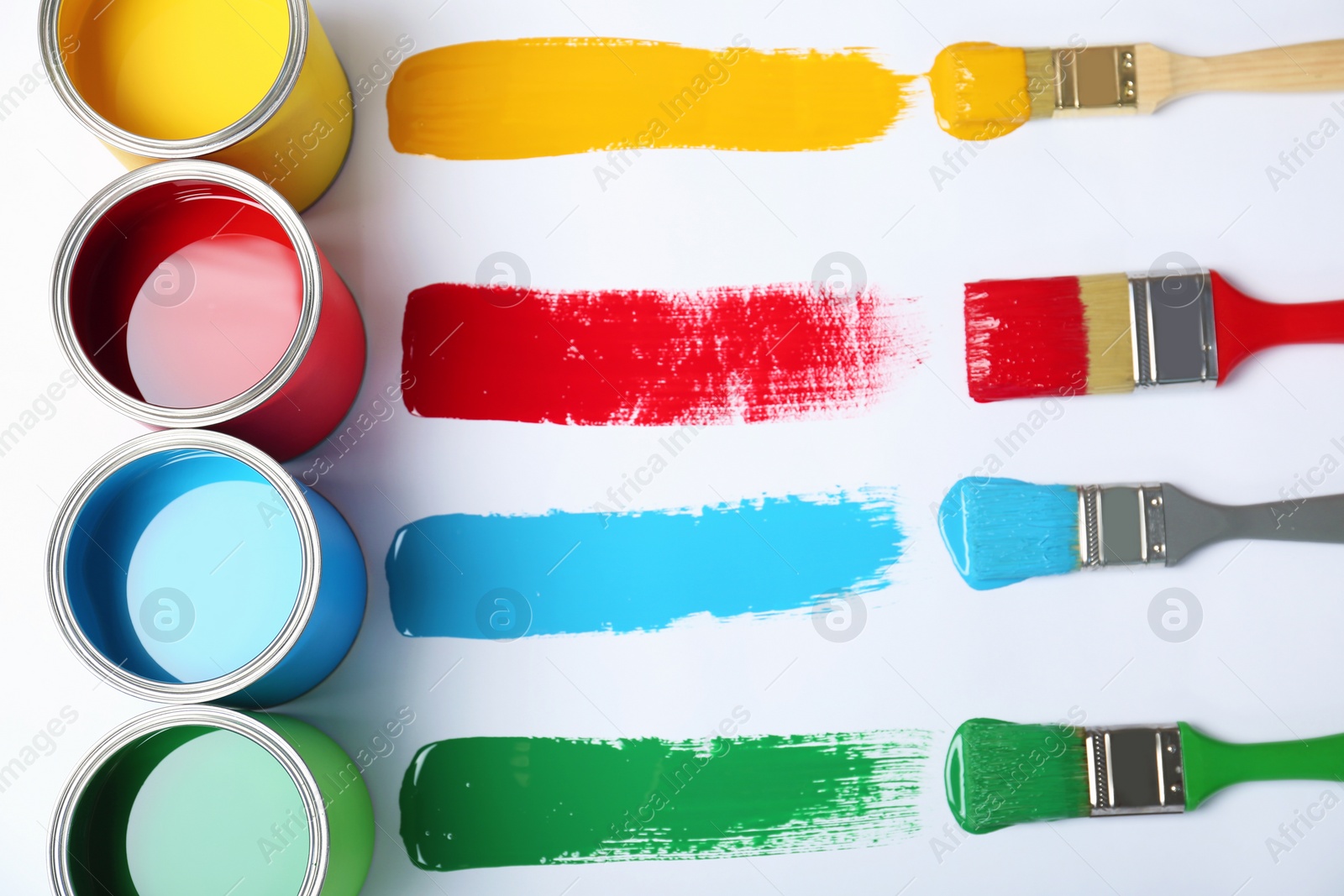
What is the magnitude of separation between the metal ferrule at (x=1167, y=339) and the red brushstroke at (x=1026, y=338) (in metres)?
0.09

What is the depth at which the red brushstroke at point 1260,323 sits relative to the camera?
1.50 metres

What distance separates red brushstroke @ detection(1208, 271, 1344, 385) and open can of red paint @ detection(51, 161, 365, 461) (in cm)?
143

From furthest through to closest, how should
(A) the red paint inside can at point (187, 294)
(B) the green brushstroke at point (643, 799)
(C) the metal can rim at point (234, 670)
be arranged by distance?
(B) the green brushstroke at point (643, 799), (A) the red paint inside can at point (187, 294), (C) the metal can rim at point (234, 670)

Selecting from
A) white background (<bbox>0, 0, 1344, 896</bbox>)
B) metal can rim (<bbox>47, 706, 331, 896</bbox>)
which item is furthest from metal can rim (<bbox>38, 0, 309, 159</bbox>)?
metal can rim (<bbox>47, 706, 331, 896</bbox>)

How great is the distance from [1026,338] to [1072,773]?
0.71 metres

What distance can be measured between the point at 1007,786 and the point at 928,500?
0.48 metres

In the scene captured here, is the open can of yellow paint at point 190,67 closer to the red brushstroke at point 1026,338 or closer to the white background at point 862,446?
the white background at point 862,446

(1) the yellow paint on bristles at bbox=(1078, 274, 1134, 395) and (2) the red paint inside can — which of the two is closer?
(2) the red paint inside can

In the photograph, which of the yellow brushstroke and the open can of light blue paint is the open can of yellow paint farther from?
the open can of light blue paint

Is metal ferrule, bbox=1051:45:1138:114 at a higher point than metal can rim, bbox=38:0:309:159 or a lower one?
lower

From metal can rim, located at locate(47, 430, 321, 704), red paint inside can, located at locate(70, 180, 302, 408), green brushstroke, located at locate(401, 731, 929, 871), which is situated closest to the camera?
metal can rim, located at locate(47, 430, 321, 704)

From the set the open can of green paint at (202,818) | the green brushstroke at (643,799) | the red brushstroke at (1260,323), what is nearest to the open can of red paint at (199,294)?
the open can of green paint at (202,818)

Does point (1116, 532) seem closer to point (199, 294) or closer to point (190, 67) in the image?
point (199, 294)

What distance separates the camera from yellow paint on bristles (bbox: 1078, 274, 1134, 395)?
58.4 inches
